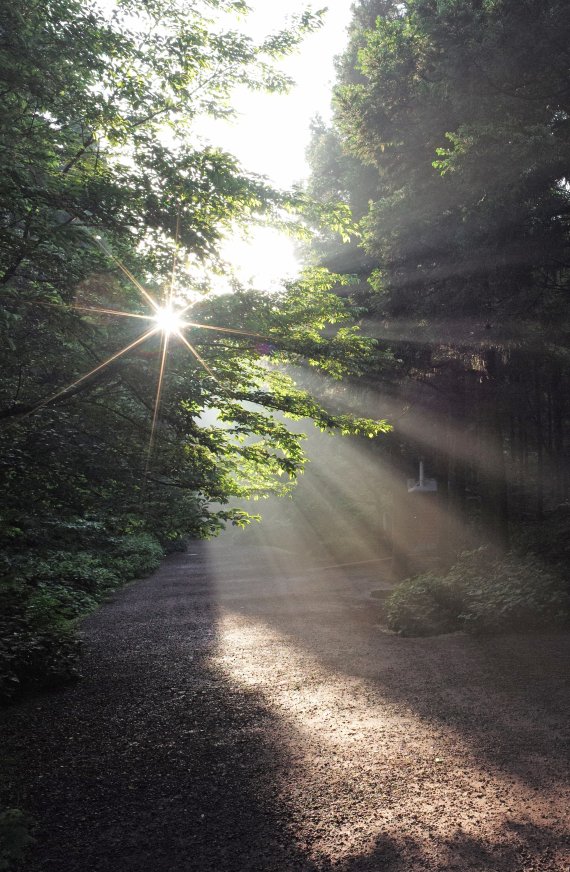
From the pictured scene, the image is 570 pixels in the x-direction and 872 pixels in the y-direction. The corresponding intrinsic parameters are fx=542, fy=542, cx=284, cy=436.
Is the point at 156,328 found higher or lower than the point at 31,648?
higher

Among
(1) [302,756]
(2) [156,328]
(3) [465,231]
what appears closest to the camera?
(1) [302,756]

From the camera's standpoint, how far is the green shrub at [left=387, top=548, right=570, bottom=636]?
341 inches

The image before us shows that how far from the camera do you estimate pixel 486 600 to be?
30.9ft

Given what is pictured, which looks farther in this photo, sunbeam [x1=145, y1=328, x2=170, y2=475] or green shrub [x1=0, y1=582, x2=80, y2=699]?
green shrub [x1=0, y1=582, x2=80, y2=699]

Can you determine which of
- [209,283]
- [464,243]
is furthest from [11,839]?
[464,243]

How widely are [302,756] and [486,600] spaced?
560cm

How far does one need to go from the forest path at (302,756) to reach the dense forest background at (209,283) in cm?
114

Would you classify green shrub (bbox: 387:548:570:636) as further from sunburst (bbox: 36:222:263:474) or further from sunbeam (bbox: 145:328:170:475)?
sunburst (bbox: 36:222:263:474)

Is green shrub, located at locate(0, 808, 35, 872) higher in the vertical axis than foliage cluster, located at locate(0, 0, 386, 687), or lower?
lower

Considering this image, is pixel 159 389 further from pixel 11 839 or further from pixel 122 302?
pixel 11 839

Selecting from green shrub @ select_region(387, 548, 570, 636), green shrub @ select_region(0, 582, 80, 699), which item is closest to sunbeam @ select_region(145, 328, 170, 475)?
green shrub @ select_region(0, 582, 80, 699)

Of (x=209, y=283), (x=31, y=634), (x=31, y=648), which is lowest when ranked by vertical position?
(x=31, y=648)

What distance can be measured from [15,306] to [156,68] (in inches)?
131

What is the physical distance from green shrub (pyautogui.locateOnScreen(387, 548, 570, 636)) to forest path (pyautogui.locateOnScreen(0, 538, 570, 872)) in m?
0.51
